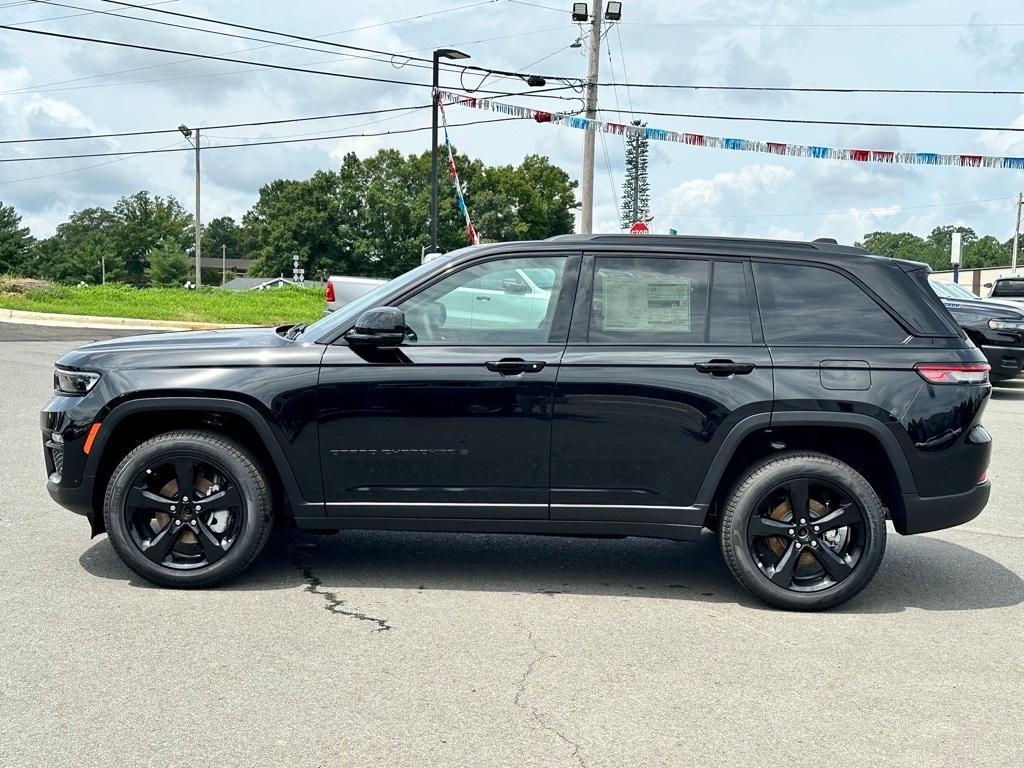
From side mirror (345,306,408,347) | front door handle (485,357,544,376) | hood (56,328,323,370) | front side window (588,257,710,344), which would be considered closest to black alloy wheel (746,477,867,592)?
front side window (588,257,710,344)

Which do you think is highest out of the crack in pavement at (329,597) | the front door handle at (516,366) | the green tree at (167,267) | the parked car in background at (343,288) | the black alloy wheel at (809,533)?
the green tree at (167,267)

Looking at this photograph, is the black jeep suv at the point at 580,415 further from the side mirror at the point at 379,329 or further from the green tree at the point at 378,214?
the green tree at the point at 378,214

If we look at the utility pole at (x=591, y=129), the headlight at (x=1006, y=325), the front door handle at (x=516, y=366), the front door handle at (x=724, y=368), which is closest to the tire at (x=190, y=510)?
the front door handle at (x=516, y=366)

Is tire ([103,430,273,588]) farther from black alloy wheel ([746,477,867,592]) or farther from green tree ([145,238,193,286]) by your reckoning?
green tree ([145,238,193,286])

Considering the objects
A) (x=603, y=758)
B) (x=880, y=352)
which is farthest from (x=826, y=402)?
(x=603, y=758)

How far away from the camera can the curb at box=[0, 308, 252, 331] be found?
27203 millimetres

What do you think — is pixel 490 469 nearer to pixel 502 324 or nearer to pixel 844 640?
pixel 502 324

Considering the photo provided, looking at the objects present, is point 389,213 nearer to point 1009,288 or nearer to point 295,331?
point 1009,288

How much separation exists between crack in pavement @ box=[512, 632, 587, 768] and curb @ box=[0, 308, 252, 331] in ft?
78.2

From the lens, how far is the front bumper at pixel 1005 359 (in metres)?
14.1

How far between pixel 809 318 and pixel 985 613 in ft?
5.42

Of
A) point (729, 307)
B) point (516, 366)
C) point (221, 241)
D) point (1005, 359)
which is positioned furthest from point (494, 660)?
point (221, 241)

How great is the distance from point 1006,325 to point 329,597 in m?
12.2

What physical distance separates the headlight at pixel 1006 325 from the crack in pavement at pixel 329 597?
1179 centimetres
